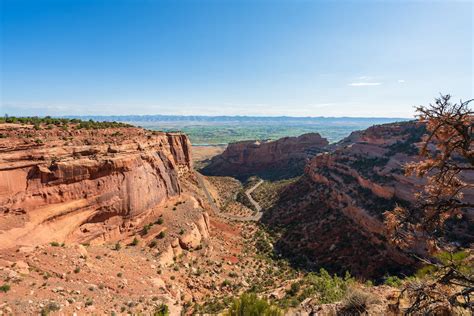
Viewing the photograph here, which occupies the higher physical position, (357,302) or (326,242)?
(357,302)

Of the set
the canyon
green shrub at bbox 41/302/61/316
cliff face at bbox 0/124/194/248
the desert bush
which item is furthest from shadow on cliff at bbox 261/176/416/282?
green shrub at bbox 41/302/61/316

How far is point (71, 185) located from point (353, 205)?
126 feet

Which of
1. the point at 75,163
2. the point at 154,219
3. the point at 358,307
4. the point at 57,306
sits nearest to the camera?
the point at 358,307

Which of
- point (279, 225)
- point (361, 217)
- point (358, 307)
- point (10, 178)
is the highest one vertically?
point (10, 178)

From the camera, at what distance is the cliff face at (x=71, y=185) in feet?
66.2

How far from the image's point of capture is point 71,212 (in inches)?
926

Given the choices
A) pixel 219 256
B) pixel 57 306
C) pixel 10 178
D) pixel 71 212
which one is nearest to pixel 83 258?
pixel 71 212

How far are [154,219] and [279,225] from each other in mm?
26161

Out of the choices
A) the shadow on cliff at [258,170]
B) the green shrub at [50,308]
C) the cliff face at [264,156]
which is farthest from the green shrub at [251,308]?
the cliff face at [264,156]

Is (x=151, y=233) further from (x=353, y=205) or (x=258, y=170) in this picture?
(x=258, y=170)

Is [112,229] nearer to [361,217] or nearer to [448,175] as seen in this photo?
[448,175]

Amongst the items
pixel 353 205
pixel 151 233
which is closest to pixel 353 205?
pixel 353 205

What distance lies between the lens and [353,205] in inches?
1679

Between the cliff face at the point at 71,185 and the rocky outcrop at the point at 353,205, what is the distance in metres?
23.8
